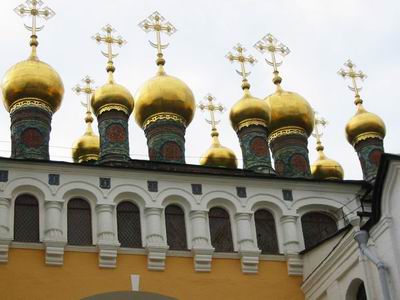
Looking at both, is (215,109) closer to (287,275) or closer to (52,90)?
(52,90)

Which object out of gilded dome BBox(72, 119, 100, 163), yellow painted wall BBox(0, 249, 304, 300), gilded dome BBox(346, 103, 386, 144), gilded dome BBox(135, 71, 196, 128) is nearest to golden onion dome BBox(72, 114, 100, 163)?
gilded dome BBox(72, 119, 100, 163)

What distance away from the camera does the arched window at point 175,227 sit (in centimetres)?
1459

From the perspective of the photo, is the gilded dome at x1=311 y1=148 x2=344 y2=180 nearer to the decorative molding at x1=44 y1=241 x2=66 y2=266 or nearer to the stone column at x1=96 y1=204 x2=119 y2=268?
the stone column at x1=96 y1=204 x2=119 y2=268

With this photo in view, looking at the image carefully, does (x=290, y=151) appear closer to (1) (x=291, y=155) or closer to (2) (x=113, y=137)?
(1) (x=291, y=155)

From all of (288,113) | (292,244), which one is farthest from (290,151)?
(292,244)

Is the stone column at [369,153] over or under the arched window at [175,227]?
over

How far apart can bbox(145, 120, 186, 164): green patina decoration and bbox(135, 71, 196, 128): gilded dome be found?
25 cm

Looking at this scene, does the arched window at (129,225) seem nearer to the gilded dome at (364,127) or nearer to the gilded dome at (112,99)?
the gilded dome at (112,99)

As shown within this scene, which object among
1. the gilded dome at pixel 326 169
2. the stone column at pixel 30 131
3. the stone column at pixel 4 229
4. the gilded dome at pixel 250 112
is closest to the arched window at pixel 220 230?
the stone column at pixel 4 229

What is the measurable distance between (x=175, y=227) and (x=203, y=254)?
682 millimetres

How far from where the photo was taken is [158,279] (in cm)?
1412

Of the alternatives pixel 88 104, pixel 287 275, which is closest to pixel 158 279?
pixel 287 275

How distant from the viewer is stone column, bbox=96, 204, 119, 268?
45.7 feet

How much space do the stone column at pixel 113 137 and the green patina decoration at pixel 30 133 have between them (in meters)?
1.03
